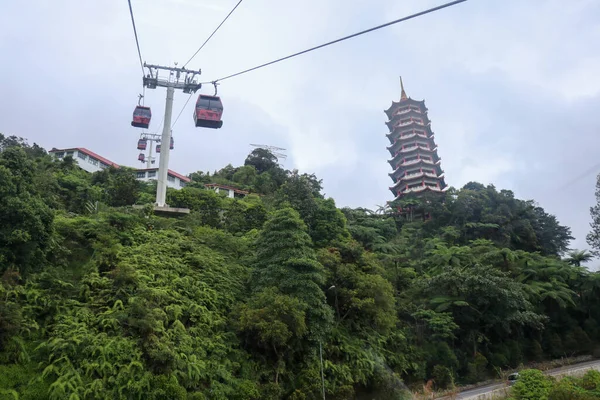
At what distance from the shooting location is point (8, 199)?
11.5m

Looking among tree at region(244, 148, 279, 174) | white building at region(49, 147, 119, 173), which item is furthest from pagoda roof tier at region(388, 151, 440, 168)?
white building at region(49, 147, 119, 173)

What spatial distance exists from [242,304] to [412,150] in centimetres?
4548

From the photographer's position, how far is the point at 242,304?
1435 centimetres

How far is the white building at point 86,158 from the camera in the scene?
138ft

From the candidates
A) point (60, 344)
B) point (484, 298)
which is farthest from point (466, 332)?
point (60, 344)

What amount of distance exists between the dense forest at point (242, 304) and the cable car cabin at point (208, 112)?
16.2 ft

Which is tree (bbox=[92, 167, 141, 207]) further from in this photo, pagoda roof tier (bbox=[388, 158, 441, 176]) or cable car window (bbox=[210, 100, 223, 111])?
pagoda roof tier (bbox=[388, 158, 441, 176])

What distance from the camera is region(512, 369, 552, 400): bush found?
1070cm

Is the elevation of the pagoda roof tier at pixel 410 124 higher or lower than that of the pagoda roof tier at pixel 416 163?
higher

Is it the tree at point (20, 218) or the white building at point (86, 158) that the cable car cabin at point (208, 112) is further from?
the white building at point (86, 158)

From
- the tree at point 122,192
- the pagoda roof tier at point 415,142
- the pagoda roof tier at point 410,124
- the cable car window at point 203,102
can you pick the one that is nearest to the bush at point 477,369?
the cable car window at point 203,102

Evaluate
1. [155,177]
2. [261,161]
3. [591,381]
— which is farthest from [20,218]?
[261,161]

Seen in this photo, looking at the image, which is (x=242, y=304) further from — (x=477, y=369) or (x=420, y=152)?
(x=420, y=152)

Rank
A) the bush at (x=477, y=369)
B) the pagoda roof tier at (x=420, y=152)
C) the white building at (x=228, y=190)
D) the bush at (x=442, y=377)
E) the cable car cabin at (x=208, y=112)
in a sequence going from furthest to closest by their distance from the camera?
1. the pagoda roof tier at (x=420, y=152)
2. the white building at (x=228, y=190)
3. the cable car cabin at (x=208, y=112)
4. the bush at (x=477, y=369)
5. the bush at (x=442, y=377)
